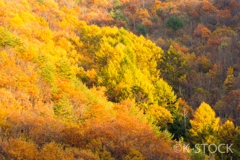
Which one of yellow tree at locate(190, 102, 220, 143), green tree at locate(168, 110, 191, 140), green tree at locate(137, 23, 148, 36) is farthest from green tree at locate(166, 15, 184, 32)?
green tree at locate(168, 110, 191, 140)

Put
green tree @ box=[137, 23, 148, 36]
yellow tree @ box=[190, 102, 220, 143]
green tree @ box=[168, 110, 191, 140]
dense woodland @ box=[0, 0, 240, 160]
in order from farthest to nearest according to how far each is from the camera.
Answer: green tree @ box=[137, 23, 148, 36] → green tree @ box=[168, 110, 191, 140] → yellow tree @ box=[190, 102, 220, 143] → dense woodland @ box=[0, 0, 240, 160]

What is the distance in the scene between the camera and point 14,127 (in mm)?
14883

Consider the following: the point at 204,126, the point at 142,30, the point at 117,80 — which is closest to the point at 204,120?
the point at 204,126

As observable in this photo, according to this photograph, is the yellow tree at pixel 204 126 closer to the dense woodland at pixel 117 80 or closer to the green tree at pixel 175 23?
the dense woodland at pixel 117 80

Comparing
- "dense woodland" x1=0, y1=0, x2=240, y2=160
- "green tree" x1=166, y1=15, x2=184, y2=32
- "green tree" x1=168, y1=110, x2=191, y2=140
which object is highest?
"green tree" x1=166, y1=15, x2=184, y2=32

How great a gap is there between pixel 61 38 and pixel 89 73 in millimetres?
15419

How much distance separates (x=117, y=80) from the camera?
33.8 m

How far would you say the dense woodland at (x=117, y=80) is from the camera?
15211 mm

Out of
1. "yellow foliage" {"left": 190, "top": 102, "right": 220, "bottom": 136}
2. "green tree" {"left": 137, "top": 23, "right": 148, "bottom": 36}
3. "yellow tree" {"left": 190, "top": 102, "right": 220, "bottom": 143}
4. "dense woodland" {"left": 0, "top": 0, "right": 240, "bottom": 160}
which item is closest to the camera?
"dense woodland" {"left": 0, "top": 0, "right": 240, "bottom": 160}

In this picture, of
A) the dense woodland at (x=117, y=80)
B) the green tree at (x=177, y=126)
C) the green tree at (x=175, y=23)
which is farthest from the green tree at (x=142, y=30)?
the green tree at (x=177, y=126)

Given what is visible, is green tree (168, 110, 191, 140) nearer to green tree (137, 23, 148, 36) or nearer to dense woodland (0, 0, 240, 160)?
dense woodland (0, 0, 240, 160)

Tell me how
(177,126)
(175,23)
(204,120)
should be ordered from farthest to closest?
(175,23) < (204,120) < (177,126)

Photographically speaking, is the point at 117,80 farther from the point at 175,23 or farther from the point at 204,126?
the point at 175,23

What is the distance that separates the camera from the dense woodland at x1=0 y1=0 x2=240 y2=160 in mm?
15211
